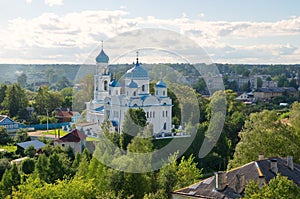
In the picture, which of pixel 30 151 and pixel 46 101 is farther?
pixel 46 101

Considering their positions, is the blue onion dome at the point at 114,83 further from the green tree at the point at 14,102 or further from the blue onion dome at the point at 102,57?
the green tree at the point at 14,102

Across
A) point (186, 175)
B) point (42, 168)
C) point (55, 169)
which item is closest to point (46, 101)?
point (42, 168)

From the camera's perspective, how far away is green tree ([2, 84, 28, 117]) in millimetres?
52625

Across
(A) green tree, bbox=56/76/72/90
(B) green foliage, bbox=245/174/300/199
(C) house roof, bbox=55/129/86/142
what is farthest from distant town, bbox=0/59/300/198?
(A) green tree, bbox=56/76/72/90

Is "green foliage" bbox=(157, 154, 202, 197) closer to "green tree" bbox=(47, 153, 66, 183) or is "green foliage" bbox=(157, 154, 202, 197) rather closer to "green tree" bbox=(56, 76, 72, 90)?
"green tree" bbox=(47, 153, 66, 183)

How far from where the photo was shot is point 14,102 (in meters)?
52.9

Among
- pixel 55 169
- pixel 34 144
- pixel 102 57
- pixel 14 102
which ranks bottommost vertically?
pixel 34 144

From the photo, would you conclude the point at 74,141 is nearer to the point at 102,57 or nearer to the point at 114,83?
the point at 114,83

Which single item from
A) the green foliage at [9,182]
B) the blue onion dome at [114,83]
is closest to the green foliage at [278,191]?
the green foliage at [9,182]

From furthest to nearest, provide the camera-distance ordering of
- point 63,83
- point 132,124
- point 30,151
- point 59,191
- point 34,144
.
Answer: point 63,83
point 34,144
point 30,151
point 132,124
point 59,191

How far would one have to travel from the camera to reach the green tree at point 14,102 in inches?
2072

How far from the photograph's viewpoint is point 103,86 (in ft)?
138

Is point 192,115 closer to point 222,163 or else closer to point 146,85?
point 146,85

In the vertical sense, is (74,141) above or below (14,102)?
below
